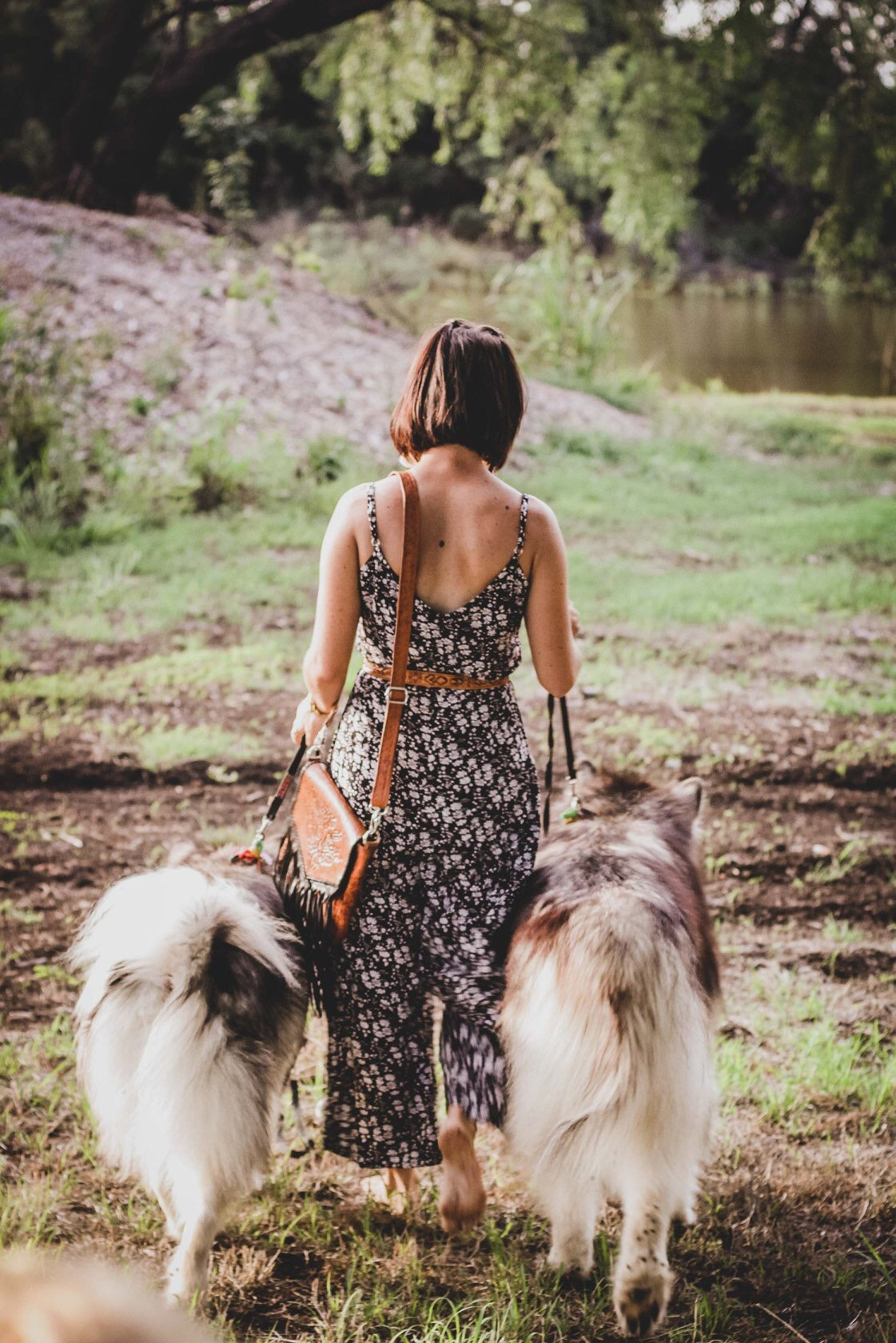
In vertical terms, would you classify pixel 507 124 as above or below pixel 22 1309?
above

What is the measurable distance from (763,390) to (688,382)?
39.8 inches

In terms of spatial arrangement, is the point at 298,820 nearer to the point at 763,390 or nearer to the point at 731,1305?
the point at 731,1305

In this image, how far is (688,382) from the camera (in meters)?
14.4

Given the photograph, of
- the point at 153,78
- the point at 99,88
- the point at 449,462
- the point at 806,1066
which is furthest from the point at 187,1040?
the point at 153,78

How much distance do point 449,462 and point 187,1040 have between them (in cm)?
116

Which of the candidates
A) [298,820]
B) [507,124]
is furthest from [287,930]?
[507,124]

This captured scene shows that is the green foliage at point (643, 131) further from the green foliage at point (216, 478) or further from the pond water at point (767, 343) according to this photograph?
the green foliage at point (216, 478)

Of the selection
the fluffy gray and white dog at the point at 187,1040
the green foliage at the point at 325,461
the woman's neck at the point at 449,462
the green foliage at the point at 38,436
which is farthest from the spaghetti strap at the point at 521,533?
the green foliage at the point at 325,461

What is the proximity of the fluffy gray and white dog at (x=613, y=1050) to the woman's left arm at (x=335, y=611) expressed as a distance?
0.57 meters

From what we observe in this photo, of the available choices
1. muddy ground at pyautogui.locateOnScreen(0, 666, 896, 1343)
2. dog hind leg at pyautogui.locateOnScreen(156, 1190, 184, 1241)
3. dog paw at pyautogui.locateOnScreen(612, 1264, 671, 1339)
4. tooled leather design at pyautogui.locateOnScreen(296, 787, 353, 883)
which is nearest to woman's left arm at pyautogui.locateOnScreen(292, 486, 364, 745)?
tooled leather design at pyautogui.locateOnScreen(296, 787, 353, 883)

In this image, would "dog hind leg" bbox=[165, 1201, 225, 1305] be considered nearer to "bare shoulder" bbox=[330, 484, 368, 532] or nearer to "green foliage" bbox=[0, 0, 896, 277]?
"bare shoulder" bbox=[330, 484, 368, 532]

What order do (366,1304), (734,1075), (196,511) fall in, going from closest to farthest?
(366,1304) → (734,1075) → (196,511)

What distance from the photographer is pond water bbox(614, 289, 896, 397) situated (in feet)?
48.8

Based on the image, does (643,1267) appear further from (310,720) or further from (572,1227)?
(310,720)
